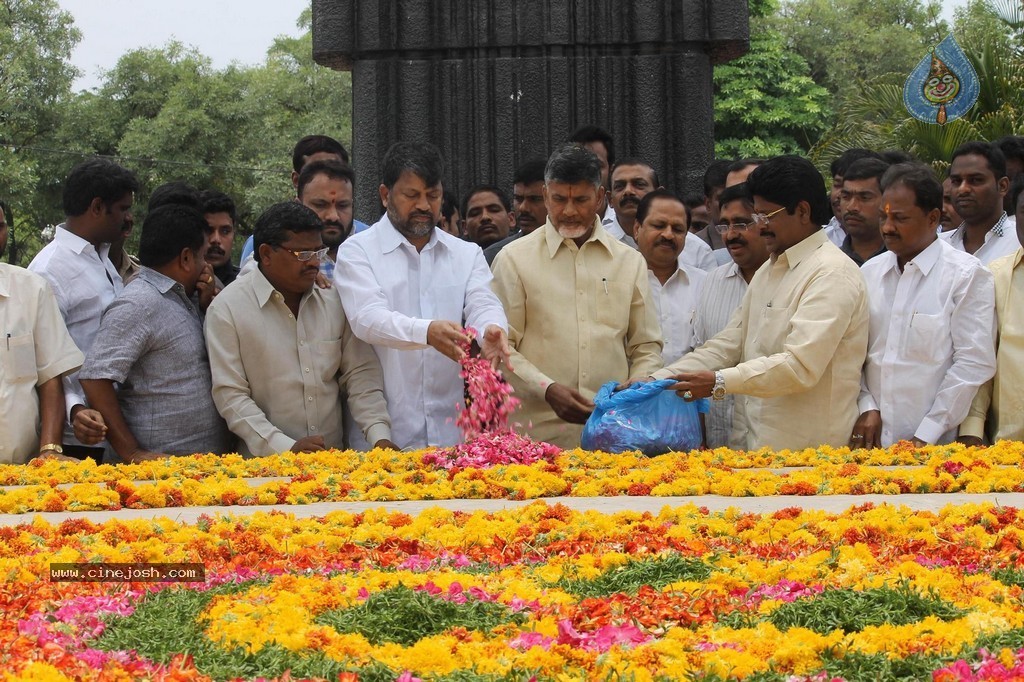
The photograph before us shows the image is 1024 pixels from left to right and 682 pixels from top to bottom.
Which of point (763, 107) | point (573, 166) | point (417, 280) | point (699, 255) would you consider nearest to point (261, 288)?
point (417, 280)

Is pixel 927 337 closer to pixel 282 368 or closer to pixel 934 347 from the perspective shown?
pixel 934 347

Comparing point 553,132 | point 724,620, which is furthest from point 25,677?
point 553,132

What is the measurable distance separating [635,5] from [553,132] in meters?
1.09

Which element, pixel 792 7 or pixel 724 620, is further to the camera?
→ pixel 792 7

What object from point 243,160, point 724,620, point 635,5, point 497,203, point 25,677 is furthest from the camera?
point 243,160

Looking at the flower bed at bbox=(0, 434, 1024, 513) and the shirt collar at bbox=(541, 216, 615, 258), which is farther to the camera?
the shirt collar at bbox=(541, 216, 615, 258)

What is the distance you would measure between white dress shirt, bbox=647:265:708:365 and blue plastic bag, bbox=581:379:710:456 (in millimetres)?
997

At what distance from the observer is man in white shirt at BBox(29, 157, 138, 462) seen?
7.10 m

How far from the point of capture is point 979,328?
6586 millimetres

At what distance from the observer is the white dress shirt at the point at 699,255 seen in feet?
27.1

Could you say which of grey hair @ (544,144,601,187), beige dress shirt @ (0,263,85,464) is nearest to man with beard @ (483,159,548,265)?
grey hair @ (544,144,601,187)

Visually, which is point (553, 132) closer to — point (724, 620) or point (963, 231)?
point (963, 231)

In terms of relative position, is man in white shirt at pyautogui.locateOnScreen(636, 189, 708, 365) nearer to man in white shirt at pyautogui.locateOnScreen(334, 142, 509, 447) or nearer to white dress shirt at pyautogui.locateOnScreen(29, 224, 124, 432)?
man in white shirt at pyautogui.locateOnScreen(334, 142, 509, 447)

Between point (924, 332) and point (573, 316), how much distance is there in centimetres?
171
